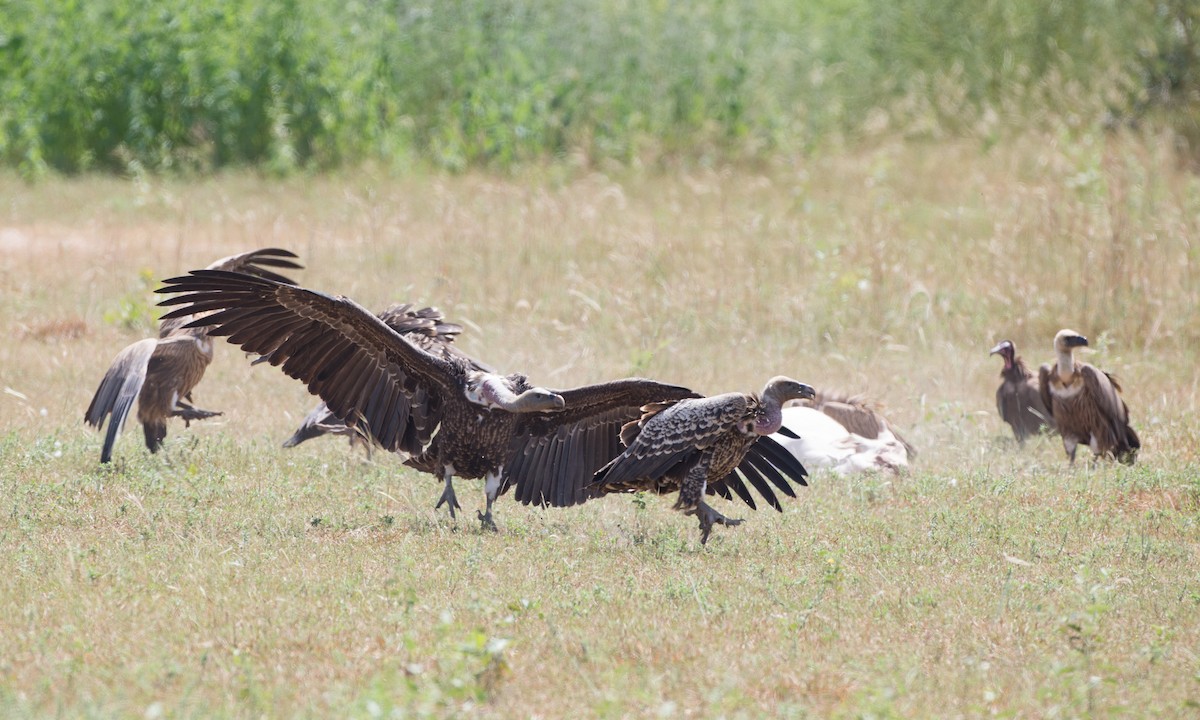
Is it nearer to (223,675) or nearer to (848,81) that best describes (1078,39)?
(848,81)

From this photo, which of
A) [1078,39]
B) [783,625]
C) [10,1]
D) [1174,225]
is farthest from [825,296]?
[10,1]

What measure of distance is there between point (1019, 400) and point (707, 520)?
3.71 metres

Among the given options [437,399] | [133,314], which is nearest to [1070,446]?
[437,399]

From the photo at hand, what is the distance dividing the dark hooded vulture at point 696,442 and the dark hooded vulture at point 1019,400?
3.18 m

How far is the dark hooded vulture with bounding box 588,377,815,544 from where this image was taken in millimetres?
6547

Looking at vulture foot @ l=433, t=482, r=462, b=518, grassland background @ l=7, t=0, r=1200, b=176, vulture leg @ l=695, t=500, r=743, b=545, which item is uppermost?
grassland background @ l=7, t=0, r=1200, b=176

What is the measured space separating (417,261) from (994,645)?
8.43m

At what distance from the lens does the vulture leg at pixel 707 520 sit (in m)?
6.66

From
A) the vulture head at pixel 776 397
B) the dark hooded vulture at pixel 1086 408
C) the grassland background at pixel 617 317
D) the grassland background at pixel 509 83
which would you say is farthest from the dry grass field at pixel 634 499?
the grassland background at pixel 509 83

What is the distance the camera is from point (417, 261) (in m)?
13.0

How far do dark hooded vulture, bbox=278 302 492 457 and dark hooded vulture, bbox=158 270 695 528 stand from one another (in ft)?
1.23

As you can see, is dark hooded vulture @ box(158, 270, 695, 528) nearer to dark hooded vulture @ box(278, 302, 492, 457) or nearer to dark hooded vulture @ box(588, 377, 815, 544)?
dark hooded vulture @ box(588, 377, 815, 544)

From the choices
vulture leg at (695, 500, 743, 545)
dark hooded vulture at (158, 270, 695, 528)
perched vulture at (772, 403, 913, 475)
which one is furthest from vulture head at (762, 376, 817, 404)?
perched vulture at (772, 403, 913, 475)

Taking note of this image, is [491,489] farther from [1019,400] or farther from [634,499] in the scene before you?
[1019,400]
